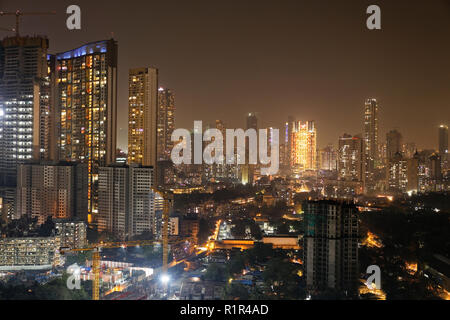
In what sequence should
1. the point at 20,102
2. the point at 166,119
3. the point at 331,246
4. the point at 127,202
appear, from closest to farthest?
the point at 331,246
the point at 127,202
the point at 20,102
the point at 166,119

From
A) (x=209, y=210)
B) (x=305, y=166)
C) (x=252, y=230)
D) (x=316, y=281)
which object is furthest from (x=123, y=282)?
(x=305, y=166)

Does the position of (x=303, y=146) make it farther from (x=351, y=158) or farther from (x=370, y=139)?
A: (x=370, y=139)

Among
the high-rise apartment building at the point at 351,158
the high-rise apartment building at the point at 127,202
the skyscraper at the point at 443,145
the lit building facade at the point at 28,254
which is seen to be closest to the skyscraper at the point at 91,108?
the high-rise apartment building at the point at 127,202

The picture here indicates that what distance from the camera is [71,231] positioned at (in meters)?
6.35

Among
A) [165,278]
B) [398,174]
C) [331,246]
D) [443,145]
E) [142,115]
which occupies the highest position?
[142,115]

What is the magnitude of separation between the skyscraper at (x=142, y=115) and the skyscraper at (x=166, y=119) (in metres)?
2.57

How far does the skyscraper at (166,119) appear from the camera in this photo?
12117mm

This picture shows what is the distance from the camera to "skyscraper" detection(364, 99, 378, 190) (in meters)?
9.88

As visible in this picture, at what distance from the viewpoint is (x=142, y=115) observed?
9297 mm

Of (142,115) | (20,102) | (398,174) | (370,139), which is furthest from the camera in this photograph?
(370,139)

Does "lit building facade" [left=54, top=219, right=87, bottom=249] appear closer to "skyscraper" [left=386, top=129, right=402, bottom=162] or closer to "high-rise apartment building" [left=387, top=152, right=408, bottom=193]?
"high-rise apartment building" [left=387, top=152, right=408, bottom=193]

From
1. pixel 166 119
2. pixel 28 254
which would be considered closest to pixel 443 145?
pixel 166 119

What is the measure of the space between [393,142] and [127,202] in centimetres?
824

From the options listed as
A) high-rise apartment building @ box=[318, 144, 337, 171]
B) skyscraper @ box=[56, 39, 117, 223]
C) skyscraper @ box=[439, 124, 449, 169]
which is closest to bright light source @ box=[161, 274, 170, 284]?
skyscraper @ box=[56, 39, 117, 223]
